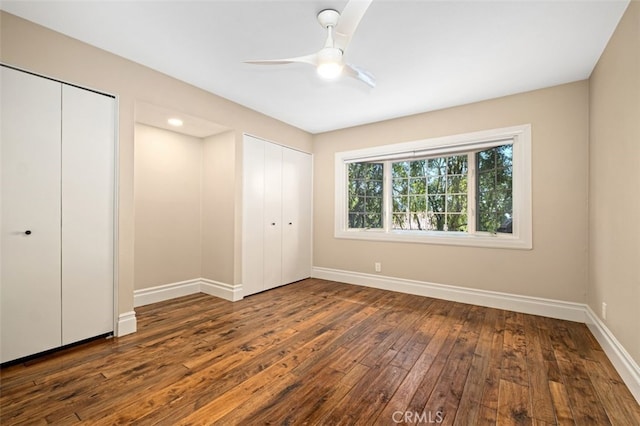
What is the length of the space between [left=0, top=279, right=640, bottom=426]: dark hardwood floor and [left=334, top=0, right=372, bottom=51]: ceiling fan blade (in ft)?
7.35

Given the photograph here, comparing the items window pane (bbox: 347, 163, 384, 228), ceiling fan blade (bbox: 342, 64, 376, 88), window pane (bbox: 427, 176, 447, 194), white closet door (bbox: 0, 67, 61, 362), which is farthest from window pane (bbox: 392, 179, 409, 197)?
white closet door (bbox: 0, 67, 61, 362)

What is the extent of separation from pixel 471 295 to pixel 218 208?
3.43m

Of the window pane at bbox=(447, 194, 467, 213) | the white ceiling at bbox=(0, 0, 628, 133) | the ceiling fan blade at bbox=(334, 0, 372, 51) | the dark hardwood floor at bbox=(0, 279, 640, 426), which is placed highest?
the white ceiling at bbox=(0, 0, 628, 133)

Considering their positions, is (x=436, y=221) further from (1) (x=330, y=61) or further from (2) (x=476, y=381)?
(1) (x=330, y=61)

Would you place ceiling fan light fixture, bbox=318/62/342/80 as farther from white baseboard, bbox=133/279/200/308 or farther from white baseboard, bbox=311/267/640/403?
white baseboard, bbox=133/279/200/308

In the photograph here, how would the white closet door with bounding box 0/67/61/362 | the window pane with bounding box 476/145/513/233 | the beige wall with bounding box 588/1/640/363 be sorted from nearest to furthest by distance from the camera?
the beige wall with bounding box 588/1/640/363, the white closet door with bounding box 0/67/61/362, the window pane with bounding box 476/145/513/233

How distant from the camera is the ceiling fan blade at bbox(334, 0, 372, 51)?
1.50 m

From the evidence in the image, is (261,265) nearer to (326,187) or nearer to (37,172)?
(326,187)

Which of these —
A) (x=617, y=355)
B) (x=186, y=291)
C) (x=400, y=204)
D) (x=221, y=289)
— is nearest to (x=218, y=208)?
(x=221, y=289)

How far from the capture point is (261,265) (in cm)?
395

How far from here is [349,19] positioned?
1622mm

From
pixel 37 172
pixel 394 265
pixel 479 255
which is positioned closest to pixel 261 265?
pixel 394 265

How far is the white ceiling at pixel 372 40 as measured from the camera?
1.91 meters

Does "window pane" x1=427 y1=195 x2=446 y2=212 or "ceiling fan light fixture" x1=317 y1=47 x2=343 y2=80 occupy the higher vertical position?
"ceiling fan light fixture" x1=317 y1=47 x2=343 y2=80
